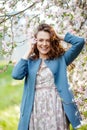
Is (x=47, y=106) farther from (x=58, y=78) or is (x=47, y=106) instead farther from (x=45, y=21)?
(x=45, y=21)

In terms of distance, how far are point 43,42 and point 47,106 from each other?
547 mm

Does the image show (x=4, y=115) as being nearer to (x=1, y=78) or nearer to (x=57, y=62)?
(x=57, y=62)

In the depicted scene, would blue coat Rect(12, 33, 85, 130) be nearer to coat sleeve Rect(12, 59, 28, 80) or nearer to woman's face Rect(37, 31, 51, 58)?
coat sleeve Rect(12, 59, 28, 80)

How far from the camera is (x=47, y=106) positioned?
17.1 feet

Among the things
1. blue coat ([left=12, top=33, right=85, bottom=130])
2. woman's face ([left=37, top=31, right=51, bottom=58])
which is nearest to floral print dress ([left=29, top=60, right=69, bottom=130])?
blue coat ([left=12, top=33, right=85, bottom=130])

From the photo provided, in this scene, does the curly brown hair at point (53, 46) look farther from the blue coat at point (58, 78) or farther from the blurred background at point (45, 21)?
the blurred background at point (45, 21)

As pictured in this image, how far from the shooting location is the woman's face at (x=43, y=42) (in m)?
5.18

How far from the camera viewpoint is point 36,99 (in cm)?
520

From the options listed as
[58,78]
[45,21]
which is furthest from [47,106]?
[45,21]

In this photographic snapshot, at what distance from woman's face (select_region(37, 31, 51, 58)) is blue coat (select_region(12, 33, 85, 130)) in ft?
0.35

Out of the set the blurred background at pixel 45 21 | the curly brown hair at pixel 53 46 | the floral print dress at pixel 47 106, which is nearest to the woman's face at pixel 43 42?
the curly brown hair at pixel 53 46

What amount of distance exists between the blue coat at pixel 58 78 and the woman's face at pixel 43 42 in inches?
4.2

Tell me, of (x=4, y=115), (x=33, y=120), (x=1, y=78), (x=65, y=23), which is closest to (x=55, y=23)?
(x=65, y=23)

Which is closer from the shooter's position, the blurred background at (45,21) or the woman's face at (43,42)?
the woman's face at (43,42)
